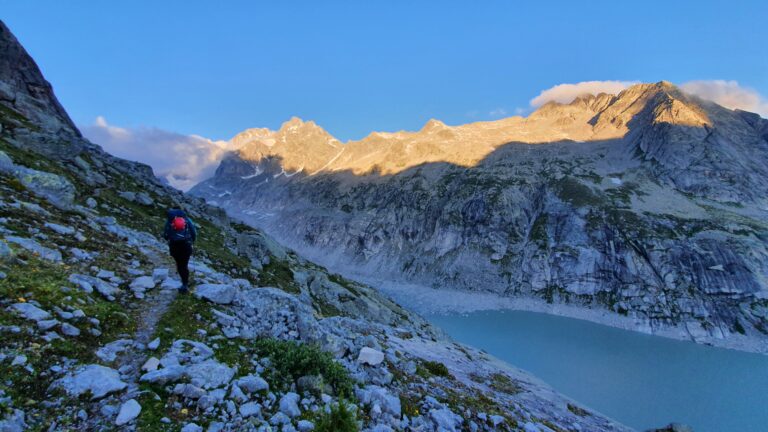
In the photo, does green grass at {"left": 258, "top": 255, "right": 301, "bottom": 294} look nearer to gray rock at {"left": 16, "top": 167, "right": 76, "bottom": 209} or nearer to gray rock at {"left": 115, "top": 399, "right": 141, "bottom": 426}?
gray rock at {"left": 16, "top": 167, "right": 76, "bottom": 209}

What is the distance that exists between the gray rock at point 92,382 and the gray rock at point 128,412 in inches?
19.4

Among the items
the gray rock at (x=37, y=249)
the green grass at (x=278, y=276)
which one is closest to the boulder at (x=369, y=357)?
the gray rock at (x=37, y=249)

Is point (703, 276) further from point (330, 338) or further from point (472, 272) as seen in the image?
point (330, 338)

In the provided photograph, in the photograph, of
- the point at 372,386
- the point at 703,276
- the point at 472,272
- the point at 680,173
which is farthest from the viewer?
the point at 680,173

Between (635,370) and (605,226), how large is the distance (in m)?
71.1

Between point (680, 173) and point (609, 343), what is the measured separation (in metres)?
118

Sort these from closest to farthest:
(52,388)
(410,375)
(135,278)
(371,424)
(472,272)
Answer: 1. (52,388)
2. (371,424)
3. (135,278)
4. (410,375)
5. (472,272)

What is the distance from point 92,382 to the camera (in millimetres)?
6191

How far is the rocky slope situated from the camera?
292ft

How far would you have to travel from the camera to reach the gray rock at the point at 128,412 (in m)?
5.72

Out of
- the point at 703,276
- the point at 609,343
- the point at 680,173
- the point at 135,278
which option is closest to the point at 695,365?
the point at 609,343

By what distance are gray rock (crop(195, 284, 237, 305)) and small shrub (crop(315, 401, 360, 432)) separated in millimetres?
5891

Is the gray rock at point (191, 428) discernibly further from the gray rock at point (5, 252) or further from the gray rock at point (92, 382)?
the gray rock at point (5, 252)

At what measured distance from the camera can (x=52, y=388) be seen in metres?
5.75
